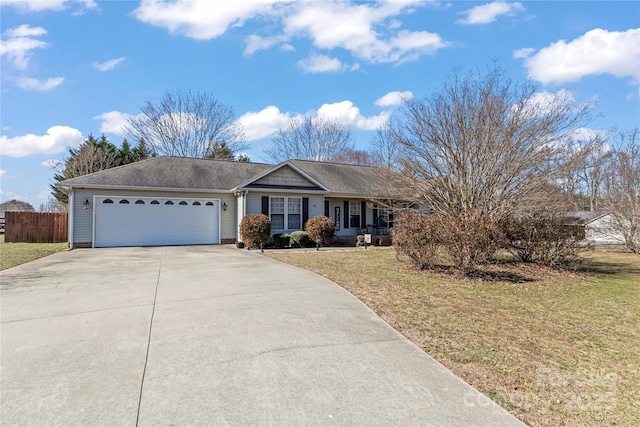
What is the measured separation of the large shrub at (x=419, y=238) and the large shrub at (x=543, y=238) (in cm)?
274

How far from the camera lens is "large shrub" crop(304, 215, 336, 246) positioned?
16.5 meters

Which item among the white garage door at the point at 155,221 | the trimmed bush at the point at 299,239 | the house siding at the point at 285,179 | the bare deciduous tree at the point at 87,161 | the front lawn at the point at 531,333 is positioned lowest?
the front lawn at the point at 531,333

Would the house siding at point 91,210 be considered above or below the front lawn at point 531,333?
above

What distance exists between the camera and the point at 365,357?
3.97 meters

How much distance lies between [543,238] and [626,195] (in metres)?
12.1

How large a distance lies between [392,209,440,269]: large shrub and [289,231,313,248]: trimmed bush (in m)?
7.63

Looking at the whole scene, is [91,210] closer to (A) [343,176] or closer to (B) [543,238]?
(A) [343,176]

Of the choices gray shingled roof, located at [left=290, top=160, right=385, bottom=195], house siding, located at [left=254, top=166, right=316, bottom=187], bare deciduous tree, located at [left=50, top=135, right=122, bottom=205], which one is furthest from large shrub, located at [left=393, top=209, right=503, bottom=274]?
bare deciduous tree, located at [left=50, top=135, right=122, bottom=205]

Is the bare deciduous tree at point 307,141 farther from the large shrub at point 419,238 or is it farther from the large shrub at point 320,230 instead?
the large shrub at point 419,238

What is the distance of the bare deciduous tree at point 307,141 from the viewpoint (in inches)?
1448

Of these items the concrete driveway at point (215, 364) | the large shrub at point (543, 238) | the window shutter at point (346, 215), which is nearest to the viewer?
the concrete driveway at point (215, 364)

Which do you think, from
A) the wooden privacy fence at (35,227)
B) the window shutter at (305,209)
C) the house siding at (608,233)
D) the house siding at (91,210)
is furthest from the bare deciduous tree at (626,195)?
the wooden privacy fence at (35,227)

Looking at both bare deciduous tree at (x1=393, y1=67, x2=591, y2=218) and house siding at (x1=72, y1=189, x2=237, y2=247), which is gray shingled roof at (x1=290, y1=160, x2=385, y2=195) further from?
bare deciduous tree at (x1=393, y1=67, x2=591, y2=218)

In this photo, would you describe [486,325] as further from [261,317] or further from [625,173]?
[625,173]
